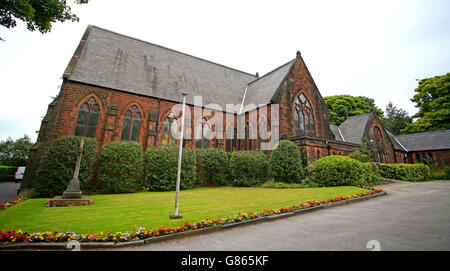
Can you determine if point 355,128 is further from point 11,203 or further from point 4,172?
point 4,172

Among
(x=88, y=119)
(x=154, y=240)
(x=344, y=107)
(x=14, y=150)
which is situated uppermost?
(x=344, y=107)

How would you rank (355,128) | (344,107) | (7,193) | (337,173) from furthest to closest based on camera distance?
(344,107), (355,128), (7,193), (337,173)

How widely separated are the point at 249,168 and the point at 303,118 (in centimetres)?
861

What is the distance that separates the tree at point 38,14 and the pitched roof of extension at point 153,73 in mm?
5694

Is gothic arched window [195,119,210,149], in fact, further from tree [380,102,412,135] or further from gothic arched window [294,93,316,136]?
tree [380,102,412,135]

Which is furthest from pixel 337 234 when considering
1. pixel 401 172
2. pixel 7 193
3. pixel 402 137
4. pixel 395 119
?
pixel 395 119

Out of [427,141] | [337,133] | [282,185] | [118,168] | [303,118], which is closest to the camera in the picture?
[118,168]

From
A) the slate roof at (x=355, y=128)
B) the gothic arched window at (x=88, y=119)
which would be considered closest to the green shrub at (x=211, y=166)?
the gothic arched window at (x=88, y=119)

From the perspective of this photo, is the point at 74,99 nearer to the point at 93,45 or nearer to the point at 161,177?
the point at 93,45

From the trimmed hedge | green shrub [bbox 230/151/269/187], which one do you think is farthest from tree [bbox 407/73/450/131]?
green shrub [bbox 230/151/269/187]

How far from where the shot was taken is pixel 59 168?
38.0ft

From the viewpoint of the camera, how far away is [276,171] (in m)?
15.0

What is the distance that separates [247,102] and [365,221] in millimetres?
18654

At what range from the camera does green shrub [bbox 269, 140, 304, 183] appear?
47.4 ft
